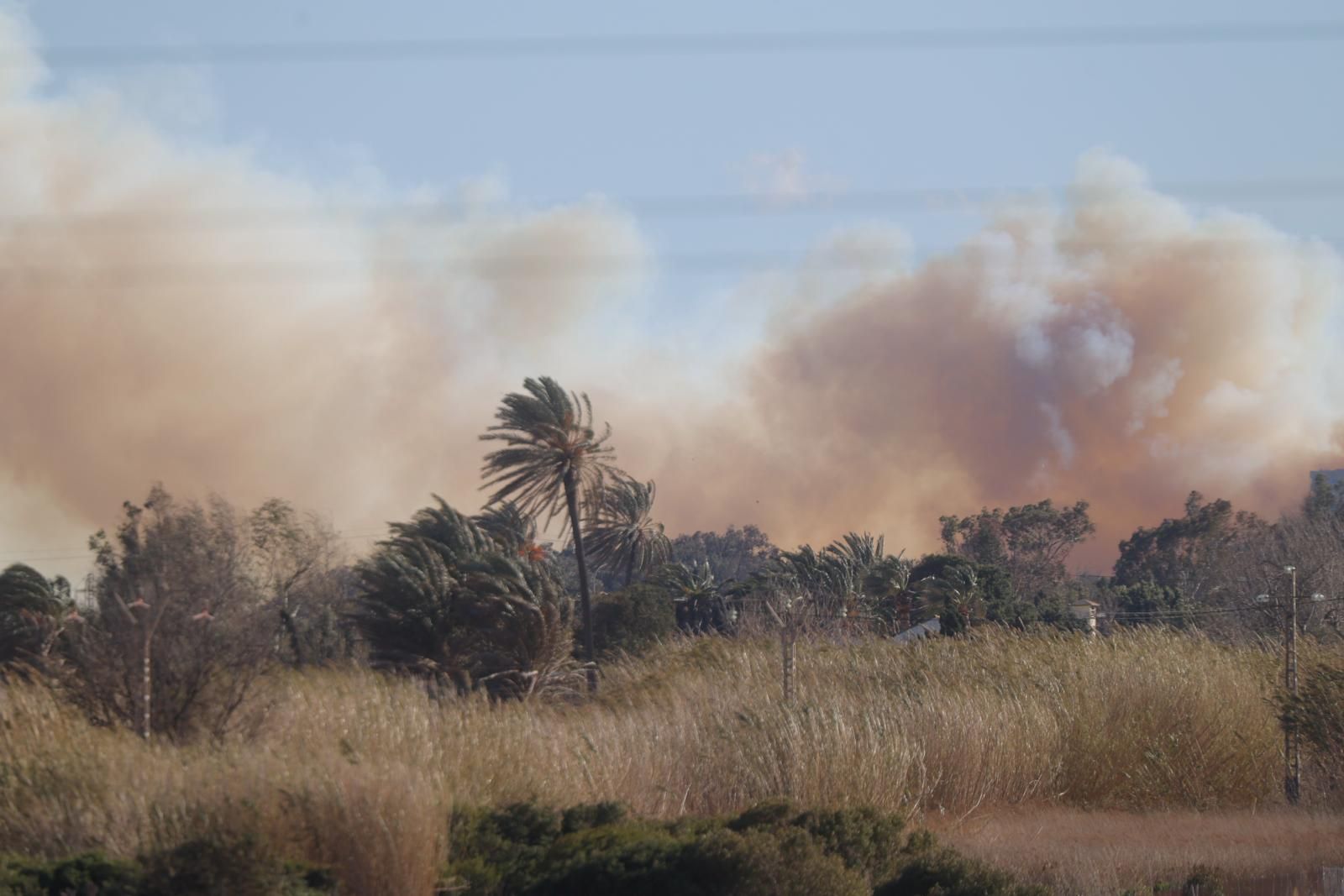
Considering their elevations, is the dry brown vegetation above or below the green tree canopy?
below

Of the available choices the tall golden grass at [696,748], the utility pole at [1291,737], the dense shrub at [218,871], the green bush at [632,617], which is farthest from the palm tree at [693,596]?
the dense shrub at [218,871]

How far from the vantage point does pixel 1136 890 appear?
12742 millimetres

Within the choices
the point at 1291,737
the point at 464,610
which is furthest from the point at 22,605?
the point at 1291,737

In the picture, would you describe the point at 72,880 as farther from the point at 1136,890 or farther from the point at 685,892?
the point at 1136,890

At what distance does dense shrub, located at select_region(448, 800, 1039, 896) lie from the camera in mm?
10398

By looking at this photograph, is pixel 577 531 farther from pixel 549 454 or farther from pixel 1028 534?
pixel 1028 534

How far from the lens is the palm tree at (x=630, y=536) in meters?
50.5

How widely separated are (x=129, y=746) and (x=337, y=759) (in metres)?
2.13

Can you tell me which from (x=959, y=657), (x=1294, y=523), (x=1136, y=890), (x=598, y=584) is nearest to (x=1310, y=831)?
(x=1136, y=890)

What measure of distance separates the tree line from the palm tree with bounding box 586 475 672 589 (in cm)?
12

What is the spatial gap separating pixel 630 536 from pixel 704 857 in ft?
138

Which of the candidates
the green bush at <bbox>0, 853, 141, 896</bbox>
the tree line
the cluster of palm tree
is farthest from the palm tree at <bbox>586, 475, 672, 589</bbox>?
the green bush at <bbox>0, 853, 141, 896</bbox>

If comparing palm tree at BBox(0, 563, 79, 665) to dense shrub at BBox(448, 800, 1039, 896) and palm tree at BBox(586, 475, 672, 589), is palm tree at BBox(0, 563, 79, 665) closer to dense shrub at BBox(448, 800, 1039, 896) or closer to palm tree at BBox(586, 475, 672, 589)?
dense shrub at BBox(448, 800, 1039, 896)

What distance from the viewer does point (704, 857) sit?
10.5 m
